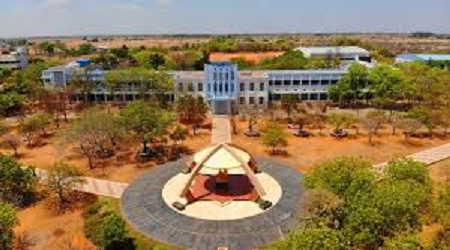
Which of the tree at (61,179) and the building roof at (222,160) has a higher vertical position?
the building roof at (222,160)

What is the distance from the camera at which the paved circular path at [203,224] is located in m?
Result: 32.1

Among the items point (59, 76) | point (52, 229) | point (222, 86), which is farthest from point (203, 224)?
point (59, 76)

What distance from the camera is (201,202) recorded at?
3891 centimetres

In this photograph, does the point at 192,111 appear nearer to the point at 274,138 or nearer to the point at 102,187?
the point at 274,138

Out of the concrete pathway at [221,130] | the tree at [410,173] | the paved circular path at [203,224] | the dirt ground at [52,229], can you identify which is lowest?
the dirt ground at [52,229]

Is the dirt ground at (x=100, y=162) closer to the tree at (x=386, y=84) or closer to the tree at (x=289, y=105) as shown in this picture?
the tree at (x=289, y=105)

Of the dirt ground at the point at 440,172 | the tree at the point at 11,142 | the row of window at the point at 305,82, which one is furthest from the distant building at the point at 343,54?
the tree at the point at 11,142

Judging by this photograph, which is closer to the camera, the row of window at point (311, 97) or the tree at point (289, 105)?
the tree at point (289, 105)

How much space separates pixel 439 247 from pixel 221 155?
73.3 ft

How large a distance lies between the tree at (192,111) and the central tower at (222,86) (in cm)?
815

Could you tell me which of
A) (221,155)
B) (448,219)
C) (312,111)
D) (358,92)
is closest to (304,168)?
(221,155)

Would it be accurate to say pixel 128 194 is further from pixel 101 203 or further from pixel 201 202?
pixel 201 202

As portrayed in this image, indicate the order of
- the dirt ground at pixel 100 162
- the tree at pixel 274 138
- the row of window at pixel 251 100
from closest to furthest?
the dirt ground at pixel 100 162 < the tree at pixel 274 138 < the row of window at pixel 251 100

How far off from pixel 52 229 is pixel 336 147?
37.5 meters
